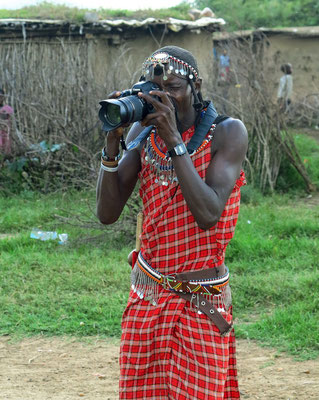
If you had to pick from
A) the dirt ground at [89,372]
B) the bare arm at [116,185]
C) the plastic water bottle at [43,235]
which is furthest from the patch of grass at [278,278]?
the bare arm at [116,185]

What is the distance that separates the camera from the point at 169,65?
208 centimetres

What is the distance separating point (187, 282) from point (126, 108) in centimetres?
61

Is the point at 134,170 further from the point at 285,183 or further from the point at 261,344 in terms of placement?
the point at 285,183

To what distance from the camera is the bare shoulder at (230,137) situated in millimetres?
2111

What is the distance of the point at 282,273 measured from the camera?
493 cm

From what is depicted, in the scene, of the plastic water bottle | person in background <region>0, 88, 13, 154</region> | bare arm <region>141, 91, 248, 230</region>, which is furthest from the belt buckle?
person in background <region>0, 88, 13, 154</region>

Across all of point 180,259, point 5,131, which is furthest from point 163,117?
point 5,131

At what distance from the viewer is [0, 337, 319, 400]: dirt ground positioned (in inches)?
134

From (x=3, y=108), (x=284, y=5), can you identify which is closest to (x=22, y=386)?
(x=3, y=108)

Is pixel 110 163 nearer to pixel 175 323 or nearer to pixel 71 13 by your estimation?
pixel 175 323

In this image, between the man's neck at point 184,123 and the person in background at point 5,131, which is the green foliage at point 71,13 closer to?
the person in background at point 5,131

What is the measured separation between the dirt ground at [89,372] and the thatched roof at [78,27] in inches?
240

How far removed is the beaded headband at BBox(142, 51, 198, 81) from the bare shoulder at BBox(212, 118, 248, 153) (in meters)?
0.19

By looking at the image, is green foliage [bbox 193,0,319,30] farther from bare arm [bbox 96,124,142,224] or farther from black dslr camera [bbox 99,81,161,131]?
black dslr camera [bbox 99,81,161,131]
